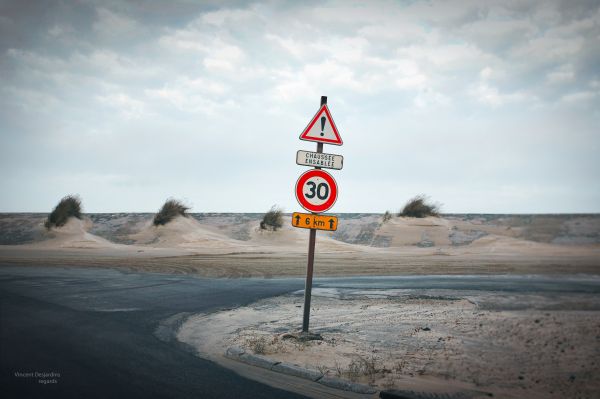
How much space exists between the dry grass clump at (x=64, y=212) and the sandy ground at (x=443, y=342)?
89.4ft

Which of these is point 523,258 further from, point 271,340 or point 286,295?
point 271,340

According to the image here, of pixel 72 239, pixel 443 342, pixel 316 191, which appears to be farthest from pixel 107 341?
pixel 72 239

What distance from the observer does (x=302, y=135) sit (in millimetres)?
6156

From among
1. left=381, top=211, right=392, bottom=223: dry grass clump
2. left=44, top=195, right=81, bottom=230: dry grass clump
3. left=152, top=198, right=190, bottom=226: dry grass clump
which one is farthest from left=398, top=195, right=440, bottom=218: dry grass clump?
left=44, top=195, right=81, bottom=230: dry grass clump

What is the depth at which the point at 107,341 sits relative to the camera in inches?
214

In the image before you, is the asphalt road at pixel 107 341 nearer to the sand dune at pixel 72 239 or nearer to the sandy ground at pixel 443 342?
the sandy ground at pixel 443 342

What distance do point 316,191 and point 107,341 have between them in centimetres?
409

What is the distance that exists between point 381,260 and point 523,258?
6639mm

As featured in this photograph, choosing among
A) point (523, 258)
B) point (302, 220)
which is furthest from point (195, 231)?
point (302, 220)

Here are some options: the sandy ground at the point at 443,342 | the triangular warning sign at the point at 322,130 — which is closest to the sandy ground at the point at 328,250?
the sandy ground at the point at 443,342

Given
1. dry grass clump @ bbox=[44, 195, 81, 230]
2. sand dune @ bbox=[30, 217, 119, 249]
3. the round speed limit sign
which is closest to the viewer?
the round speed limit sign

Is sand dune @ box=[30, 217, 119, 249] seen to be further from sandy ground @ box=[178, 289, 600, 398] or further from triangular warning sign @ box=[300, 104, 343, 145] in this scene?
triangular warning sign @ box=[300, 104, 343, 145]

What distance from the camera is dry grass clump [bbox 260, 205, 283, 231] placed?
30.8 metres

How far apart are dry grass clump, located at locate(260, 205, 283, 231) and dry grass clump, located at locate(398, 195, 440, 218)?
34.2 ft
